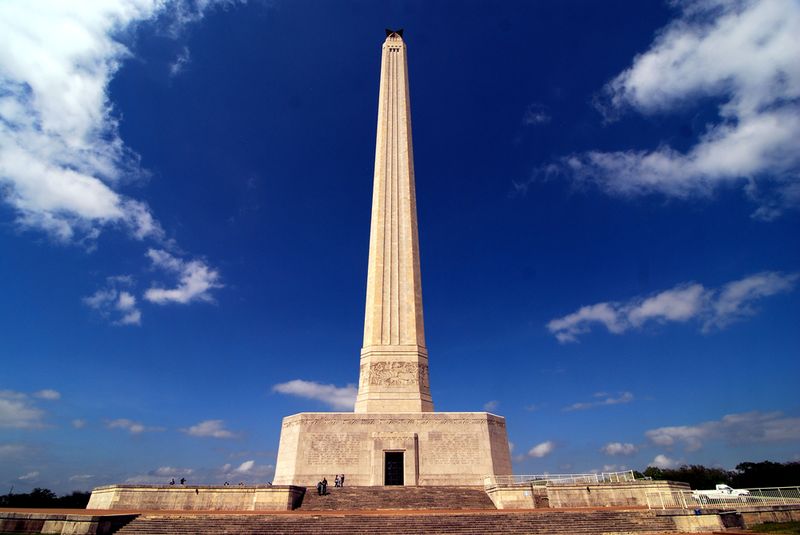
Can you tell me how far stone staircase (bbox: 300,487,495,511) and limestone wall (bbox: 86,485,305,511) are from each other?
1.01m

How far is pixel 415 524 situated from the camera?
46.2ft

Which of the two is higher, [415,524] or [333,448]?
[333,448]

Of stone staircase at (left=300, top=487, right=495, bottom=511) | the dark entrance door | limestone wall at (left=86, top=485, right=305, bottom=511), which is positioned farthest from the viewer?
the dark entrance door

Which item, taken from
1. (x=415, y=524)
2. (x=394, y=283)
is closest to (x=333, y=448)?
(x=415, y=524)

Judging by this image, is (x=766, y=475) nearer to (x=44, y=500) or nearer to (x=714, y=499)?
(x=714, y=499)

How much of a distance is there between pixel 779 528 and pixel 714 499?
5.65 m

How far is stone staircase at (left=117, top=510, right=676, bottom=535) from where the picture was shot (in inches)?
541

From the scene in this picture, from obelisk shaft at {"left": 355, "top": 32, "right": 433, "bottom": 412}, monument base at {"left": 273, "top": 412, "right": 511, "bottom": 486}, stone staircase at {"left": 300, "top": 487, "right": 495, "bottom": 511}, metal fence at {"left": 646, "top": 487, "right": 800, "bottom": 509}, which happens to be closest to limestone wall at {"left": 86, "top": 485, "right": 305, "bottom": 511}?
stone staircase at {"left": 300, "top": 487, "right": 495, "bottom": 511}

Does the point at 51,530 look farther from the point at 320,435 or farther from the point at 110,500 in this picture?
the point at 320,435

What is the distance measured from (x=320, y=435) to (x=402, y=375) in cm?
535

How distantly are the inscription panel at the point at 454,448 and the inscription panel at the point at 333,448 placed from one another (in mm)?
3512

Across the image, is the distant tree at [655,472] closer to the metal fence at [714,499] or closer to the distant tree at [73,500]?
the metal fence at [714,499]

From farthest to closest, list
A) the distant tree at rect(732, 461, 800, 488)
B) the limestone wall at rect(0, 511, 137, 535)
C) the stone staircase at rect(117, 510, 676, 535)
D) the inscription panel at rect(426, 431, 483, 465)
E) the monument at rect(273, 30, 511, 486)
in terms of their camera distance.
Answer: the distant tree at rect(732, 461, 800, 488), the inscription panel at rect(426, 431, 483, 465), the monument at rect(273, 30, 511, 486), the stone staircase at rect(117, 510, 676, 535), the limestone wall at rect(0, 511, 137, 535)

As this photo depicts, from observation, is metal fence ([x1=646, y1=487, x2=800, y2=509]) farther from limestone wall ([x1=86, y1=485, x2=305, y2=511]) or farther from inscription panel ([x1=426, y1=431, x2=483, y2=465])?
limestone wall ([x1=86, y1=485, x2=305, y2=511])
